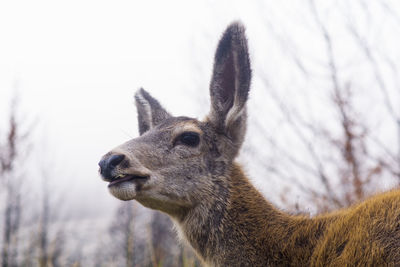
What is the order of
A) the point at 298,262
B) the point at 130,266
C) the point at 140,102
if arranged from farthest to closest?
1. the point at 130,266
2. the point at 140,102
3. the point at 298,262

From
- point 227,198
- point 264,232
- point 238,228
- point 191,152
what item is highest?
point 191,152

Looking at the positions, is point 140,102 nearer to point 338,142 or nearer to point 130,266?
point 130,266

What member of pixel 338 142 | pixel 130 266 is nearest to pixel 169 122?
Answer: pixel 130 266

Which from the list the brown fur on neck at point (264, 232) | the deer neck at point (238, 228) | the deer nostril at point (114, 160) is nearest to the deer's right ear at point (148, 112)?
the brown fur on neck at point (264, 232)

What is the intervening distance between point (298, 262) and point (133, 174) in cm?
169

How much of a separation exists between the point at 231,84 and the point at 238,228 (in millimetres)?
1632

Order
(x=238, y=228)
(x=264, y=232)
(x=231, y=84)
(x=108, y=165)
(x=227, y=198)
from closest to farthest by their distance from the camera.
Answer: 1. (x=108, y=165)
2. (x=264, y=232)
3. (x=238, y=228)
4. (x=227, y=198)
5. (x=231, y=84)

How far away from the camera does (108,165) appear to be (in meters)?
4.02

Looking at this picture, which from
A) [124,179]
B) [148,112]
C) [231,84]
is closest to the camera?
[124,179]

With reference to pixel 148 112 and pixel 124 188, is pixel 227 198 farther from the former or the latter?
pixel 148 112

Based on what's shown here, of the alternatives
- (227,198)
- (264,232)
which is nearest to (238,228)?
(264,232)

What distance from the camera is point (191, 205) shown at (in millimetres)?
4590

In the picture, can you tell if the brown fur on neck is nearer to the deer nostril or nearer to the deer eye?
the deer eye

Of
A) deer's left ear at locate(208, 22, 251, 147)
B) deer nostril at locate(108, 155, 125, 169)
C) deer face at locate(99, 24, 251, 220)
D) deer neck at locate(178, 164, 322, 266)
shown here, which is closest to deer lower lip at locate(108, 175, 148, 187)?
deer face at locate(99, 24, 251, 220)
